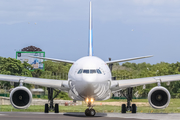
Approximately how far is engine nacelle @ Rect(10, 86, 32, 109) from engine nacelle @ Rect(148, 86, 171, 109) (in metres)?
7.89

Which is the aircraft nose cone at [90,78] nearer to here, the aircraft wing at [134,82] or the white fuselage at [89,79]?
the white fuselage at [89,79]

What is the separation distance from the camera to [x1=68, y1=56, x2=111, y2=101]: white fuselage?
2273 centimetres

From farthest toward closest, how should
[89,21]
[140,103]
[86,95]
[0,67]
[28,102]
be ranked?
1. [0,67]
2. [140,103]
3. [89,21]
4. [28,102]
5. [86,95]

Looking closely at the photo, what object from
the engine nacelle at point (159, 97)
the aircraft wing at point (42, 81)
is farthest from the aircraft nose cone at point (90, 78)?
the engine nacelle at point (159, 97)

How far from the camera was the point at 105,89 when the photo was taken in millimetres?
24422

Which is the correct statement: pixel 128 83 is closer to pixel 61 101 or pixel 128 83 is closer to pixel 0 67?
pixel 61 101

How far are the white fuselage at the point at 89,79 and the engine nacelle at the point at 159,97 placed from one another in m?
2.87

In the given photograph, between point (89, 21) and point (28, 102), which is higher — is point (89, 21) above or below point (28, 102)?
above

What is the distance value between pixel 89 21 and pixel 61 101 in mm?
20872

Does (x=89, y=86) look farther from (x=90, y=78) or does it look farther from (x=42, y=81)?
(x=42, y=81)

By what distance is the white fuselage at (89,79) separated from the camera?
22734 mm

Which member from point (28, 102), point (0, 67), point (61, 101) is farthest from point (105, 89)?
point (0, 67)

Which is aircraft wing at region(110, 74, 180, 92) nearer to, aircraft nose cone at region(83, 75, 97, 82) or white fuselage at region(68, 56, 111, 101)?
white fuselage at region(68, 56, 111, 101)

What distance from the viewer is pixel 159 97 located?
84.3ft
